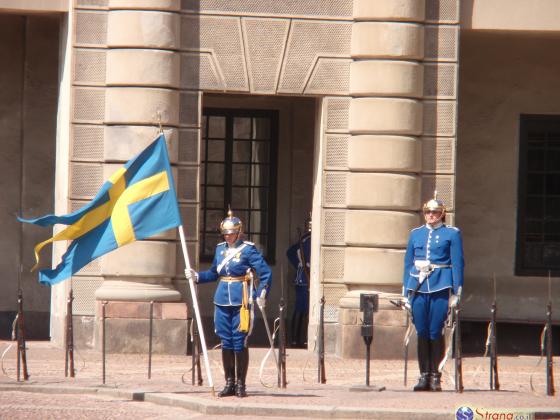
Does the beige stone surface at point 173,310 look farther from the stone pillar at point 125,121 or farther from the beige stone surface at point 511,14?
the beige stone surface at point 511,14

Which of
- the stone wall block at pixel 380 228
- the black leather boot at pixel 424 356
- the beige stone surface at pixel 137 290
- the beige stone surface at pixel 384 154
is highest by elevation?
the beige stone surface at pixel 384 154

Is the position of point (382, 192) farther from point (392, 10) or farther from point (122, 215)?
point (122, 215)

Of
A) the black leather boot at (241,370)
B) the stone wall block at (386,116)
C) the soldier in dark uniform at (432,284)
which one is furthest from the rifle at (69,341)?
the stone wall block at (386,116)

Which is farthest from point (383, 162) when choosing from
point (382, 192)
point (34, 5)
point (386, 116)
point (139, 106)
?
point (34, 5)

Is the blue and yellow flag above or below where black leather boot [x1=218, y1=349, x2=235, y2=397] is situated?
above

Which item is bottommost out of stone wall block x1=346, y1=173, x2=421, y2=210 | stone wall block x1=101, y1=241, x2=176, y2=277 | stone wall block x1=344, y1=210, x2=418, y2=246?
stone wall block x1=101, y1=241, x2=176, y2=277

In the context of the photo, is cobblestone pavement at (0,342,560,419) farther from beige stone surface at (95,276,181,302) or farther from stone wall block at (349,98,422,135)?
stone wall block at (349,98,422,135)

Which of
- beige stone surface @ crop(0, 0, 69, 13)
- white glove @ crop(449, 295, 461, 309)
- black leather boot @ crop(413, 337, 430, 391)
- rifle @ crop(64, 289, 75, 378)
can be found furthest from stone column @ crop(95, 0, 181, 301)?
white glove @ crop(449, 295, 461, 309)

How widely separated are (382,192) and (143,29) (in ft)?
12.4

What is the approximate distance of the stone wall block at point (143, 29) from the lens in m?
20.0

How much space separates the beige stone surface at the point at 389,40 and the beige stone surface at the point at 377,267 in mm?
2587

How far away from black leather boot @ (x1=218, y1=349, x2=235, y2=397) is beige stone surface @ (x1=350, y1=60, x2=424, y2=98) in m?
6.02

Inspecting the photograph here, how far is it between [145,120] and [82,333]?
9.50 feet

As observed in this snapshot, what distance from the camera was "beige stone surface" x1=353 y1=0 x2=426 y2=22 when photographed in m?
20.5
